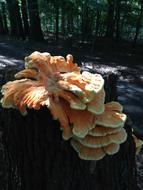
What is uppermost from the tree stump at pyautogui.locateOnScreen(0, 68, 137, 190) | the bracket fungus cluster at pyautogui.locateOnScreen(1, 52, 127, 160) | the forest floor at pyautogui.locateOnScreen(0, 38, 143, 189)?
the bracket fungus cluster at pyautogui.locateOnScreen(1, 52, 127, 160)

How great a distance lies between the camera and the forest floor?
910cm

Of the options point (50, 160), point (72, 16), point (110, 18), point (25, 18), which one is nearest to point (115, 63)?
point (110, 18)

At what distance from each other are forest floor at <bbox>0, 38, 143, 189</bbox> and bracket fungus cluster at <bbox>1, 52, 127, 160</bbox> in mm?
3135

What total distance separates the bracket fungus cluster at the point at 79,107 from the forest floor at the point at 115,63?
3135 mm

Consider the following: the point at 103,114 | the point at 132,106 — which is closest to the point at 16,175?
the point at 103,114

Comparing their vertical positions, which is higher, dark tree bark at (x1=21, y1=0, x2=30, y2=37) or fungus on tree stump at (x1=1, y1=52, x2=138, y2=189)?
fungus on tree stump at (x1=1, y1=52, x2=138, y2=189)

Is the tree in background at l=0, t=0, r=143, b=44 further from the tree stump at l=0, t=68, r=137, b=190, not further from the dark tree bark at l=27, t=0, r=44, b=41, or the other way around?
the tree stump at l=0, t=68, r=137, b=190

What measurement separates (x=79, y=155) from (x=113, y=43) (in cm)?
1893

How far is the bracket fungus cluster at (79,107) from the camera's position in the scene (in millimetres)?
2309

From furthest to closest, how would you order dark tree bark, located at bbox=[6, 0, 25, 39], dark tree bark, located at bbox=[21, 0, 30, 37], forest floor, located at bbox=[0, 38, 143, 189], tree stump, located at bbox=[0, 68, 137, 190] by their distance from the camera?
dark tree bark, located at bbox=[21, 0, 30, 37], dark tree bark, located at bbox=[6, 0, 25, 39], forest floor, located at bbox=[0, 38, 143, 189], tree stump, located at bbox=[0, 68, 137, 190]

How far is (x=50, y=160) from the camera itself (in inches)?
105

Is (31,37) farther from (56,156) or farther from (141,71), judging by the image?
(56,156)

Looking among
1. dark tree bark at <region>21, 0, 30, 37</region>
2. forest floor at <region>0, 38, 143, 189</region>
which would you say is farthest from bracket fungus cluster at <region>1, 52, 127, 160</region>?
dark tree bark at <region>21, 0, 30, 37</region>

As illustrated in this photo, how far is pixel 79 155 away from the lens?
97.7 inches
